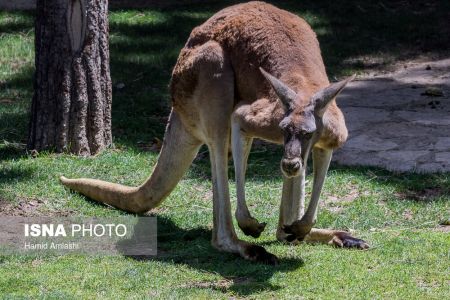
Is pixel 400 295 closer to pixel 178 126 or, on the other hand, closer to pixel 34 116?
pixel 178 126

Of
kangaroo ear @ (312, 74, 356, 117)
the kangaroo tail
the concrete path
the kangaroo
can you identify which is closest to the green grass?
the kangaroo tail

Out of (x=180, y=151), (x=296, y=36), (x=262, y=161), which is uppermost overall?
(x=296, y=36)

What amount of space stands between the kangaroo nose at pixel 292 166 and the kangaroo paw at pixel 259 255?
28.8 inches

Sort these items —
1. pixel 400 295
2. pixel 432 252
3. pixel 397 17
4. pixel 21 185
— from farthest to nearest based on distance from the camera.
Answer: pixel 397 17 → pixel 21 185 → pixel 432 252 → pixel 400 295

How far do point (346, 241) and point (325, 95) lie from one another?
119 cm

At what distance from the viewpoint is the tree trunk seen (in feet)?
26.9

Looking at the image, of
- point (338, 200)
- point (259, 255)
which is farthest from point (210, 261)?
point (338, 200)

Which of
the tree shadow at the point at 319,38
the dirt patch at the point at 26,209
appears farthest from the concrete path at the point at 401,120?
the dirt patch at the point at 26,209

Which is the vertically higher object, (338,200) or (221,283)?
(221,283)

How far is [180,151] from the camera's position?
22.3 ft

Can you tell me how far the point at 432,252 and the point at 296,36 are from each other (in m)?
1.58

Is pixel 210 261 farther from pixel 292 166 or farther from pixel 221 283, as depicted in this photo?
pixel 292 166

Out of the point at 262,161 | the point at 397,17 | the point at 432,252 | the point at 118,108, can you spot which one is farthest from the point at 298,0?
the point at 432,252

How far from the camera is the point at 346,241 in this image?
20.7 ft
